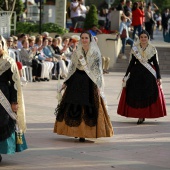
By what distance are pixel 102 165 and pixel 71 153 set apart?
3.65 ft

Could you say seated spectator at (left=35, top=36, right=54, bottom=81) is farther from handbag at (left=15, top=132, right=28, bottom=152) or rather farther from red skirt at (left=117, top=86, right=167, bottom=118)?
handbag at (left=15, top=132, right=28, bottom=152)

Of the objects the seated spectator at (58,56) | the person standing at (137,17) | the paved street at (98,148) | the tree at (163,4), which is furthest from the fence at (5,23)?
the tree at (163,4)

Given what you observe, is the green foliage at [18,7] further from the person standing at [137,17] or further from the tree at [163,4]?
the tree at [163,4]

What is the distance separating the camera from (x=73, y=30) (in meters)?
32.5

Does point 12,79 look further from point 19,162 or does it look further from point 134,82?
point 134,82

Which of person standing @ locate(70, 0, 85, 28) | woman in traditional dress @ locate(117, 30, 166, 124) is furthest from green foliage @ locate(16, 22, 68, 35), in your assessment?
woman in traditional dress @ locate(117, 30, 166, 124)

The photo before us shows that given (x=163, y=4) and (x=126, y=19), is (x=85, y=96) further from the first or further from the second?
(x=163, y=4)

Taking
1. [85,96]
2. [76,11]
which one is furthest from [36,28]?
[85,96]

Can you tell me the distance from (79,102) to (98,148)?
95cm

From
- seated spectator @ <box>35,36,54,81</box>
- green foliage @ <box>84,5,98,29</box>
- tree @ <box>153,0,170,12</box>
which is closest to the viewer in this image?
seated spectator @ <box>35,36,54,81</box>

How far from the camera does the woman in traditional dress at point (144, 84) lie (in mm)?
15445

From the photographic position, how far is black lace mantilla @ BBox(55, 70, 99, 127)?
12758 mm

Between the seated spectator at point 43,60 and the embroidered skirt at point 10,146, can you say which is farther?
the seated spectator at point 43,60

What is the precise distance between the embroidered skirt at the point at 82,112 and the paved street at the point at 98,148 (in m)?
0.18
